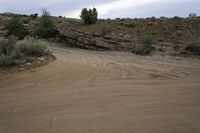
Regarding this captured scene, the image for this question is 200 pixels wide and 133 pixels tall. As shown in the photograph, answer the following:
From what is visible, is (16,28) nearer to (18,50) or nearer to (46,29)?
(46,29)

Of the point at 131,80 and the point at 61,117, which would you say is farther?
the point at 131,80

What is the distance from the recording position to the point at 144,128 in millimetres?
8383

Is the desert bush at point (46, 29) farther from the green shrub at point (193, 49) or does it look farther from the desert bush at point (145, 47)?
the green shrub at point (193, 49)

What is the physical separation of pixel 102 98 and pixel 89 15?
2308 centimetres

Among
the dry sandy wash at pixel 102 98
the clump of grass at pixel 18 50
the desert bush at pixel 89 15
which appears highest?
the desert bush at pixel 89 15

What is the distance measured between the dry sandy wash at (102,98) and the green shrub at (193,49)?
4375 mm

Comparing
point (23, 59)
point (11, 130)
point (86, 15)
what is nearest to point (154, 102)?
point (11, 130)

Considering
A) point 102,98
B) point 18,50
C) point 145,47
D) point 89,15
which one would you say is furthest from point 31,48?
point 89,15

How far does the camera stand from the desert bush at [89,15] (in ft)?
111

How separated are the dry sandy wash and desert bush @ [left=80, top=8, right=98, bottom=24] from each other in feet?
52.7

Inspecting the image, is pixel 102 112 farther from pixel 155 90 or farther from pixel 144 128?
pixel 155 90

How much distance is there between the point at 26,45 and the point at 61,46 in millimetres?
7687

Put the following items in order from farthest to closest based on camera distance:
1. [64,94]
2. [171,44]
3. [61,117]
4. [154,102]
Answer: [171,44], [64,94], [154,102], [61,117]

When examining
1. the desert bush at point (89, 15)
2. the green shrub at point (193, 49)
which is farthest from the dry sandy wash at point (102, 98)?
the desert bush at point (89, 15)
